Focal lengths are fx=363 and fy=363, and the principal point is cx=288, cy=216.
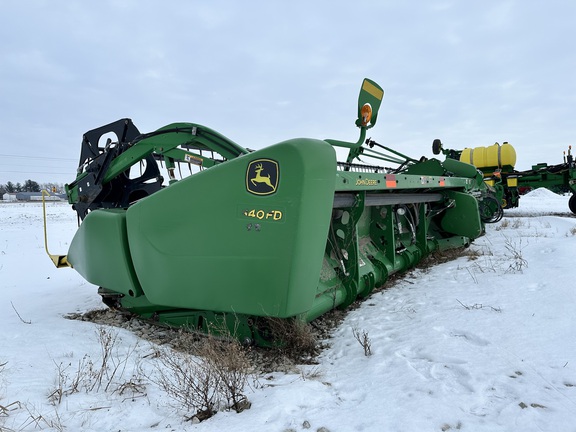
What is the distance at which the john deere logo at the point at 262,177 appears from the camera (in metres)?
2.22

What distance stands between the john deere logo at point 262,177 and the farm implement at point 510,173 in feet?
37.0

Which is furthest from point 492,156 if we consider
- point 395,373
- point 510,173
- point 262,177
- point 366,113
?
point 262,177

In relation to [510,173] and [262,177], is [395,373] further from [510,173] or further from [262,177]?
[510,173]

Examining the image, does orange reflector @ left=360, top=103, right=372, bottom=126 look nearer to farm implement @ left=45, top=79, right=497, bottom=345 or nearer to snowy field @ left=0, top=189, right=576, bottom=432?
farm implement @ left=45, top=79, right=497, bottom=345

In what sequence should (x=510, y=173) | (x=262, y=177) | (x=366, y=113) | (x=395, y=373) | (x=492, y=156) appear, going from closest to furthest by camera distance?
(x=395, y=373) < (x=262, y=177) < (x=366, y=113) < (x=492, y=156) < (x=510, y=173)

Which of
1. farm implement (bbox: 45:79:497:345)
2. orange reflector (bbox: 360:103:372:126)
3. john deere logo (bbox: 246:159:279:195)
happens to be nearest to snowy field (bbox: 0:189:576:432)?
farm implement (bbox: 45:79:497:345)

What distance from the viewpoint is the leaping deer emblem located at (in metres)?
2.23

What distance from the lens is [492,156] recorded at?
475 inches

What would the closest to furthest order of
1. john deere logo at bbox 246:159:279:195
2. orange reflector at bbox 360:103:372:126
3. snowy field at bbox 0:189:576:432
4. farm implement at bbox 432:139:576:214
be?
snowy field at bbox 0:189:576:432 < john deere logo at bbox 246:159:279:195 < orange reflector at bbox 360:103:372:126 < farm implement at bbox 432:139:576:214

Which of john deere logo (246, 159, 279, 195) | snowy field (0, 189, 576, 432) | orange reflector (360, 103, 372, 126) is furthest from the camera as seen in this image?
orange reflector (360, 103, 372, 126)

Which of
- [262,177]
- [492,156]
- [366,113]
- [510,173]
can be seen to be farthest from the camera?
[510,173]

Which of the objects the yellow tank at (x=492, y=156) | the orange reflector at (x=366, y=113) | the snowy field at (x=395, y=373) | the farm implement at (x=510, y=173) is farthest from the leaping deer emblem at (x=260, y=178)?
the yellow tank at (x=492, y=156)

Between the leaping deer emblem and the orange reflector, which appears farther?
the orange reflector

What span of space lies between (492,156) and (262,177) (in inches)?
478
